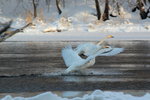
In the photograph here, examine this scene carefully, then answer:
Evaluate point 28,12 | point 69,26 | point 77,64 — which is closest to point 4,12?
point 28,12

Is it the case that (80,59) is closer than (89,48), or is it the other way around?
(80,59)

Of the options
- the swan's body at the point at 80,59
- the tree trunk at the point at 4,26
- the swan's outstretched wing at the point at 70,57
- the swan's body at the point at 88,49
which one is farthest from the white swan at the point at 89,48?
the tree trunk at the point at 4,26

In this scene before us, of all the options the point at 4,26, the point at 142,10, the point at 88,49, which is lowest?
the point at 142,10

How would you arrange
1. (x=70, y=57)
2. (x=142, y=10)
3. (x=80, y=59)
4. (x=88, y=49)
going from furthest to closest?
→ (x=142, y=10)
(x=88, y=49)
(x=70, y=57)
(x=80, y=59)

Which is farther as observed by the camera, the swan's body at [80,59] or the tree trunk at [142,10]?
the tree trunk at [142,10]

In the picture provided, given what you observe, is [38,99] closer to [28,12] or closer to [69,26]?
[69,26]

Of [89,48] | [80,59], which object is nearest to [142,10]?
[89,48]

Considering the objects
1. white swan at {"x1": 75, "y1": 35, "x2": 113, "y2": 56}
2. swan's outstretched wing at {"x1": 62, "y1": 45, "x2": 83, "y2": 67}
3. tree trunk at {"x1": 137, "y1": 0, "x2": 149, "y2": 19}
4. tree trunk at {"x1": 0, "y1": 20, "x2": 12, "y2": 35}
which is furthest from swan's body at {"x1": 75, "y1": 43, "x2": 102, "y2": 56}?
tree trunk at {"x1": 137, "y1": 0, "x2": 149, "y2": 19}

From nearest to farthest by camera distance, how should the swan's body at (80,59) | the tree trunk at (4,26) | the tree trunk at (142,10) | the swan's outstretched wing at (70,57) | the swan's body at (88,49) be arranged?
1. the tree trunk at (4,26)
2. the swan's body at (80,59)
3. the swan's outstretched wing at (70,57)
4. the swan's body at (88,49)
5. the tree trunk at (142,10)

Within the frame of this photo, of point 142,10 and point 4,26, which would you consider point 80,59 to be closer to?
point 4,26

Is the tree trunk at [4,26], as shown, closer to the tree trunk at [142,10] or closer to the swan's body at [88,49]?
the swan's body at [88,49]

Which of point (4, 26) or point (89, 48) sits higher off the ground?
point (4, 26)

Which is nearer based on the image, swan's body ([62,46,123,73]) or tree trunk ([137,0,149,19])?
swan's body ([62,46,123,73])

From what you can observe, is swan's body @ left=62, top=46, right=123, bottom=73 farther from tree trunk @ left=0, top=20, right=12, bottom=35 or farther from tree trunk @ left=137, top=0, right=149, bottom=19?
tree trunk @ left=137, top=0, right=149, bottom=19
